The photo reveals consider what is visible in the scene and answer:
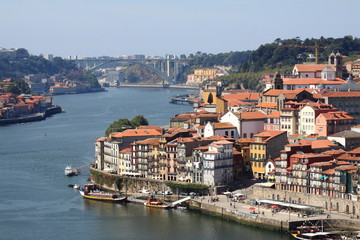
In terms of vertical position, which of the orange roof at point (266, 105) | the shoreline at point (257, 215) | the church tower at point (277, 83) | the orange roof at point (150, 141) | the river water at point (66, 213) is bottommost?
the river water at point (66, 213)

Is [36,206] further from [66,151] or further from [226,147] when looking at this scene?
[66,151]

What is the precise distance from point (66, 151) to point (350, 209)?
22332 mm

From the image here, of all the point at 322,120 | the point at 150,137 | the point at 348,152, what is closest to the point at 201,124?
the point at 150,137

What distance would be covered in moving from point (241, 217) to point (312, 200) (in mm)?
2457

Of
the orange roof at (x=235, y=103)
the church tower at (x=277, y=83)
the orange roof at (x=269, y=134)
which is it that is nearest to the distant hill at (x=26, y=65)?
the orange roof at (x=235, y=103)

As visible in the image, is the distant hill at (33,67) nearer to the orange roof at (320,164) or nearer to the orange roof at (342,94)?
the orange roof at (342,94)

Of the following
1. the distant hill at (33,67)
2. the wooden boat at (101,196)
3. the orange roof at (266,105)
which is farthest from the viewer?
the distant hill at (33,67)

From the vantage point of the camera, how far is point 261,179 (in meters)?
34.1

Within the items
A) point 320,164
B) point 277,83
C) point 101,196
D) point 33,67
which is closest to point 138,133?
point 101,196

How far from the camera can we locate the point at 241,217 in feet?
96.9

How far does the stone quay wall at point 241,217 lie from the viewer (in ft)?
92.7

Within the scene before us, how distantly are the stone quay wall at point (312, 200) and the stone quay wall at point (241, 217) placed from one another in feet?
6.39

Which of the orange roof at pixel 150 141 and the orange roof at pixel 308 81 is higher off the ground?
the orange roof at pixel 308 81

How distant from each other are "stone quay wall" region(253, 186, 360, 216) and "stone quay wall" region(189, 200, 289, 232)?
1949 mm
